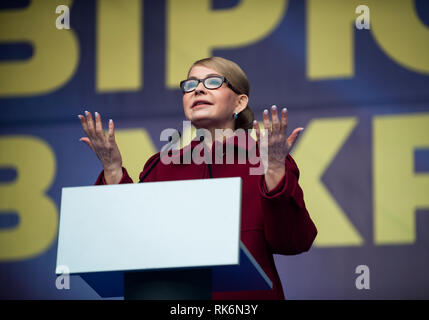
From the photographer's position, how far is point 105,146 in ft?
9.93

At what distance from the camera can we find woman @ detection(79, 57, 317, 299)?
2787mm

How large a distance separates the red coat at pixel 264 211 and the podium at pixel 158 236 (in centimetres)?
43

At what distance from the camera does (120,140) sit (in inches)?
207

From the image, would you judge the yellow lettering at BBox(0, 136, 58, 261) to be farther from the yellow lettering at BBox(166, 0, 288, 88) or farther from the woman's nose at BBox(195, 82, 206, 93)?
the woman's nose at BBox(195, 82, 206, 93)

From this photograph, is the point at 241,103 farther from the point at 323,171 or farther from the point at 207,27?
the point at 207,27

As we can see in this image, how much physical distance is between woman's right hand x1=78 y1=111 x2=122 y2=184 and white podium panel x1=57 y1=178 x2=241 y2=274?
0.59 meters

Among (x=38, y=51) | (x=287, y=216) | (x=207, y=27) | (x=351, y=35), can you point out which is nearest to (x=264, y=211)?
(x=287, y=216)

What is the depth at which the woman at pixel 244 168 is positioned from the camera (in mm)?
2787

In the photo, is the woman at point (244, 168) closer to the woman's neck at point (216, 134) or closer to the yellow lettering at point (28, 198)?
the woman's neck at point (216, 134)

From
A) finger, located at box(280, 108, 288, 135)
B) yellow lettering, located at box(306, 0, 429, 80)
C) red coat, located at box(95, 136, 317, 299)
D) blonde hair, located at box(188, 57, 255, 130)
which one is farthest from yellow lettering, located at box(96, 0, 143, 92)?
finger, located at box(280, 108, 288, 135)
